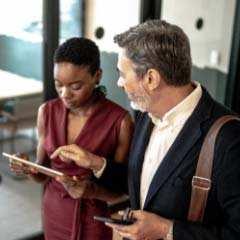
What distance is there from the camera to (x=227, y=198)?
111 centimetres

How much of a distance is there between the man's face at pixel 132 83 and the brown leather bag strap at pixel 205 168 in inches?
7.6

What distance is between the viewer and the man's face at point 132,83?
117 centimetres

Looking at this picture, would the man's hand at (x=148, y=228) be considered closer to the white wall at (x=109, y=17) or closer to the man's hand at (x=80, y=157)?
the man's hand at (x=80, y=157)

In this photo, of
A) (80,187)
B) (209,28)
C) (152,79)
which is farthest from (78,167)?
(209,28)

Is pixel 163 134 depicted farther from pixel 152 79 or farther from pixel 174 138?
pixel 152 79

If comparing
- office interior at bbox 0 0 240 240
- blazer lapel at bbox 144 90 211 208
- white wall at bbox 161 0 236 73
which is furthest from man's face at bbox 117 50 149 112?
white wall at bbox 161 0 236 73

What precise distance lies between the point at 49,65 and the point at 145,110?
1.24 meters

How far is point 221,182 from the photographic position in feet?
3.66

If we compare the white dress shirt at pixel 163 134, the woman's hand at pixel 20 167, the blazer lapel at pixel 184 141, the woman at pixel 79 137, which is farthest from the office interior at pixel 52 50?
the blazer lapel at pixel 184 141

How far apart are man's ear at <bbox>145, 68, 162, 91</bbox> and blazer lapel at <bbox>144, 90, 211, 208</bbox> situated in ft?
0.44

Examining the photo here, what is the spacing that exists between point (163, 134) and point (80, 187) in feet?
1.23

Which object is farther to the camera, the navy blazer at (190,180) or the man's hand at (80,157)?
the man's hand at (80,157)

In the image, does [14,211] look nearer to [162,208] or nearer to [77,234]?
[77,234]

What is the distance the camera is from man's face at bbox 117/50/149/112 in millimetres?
1172
